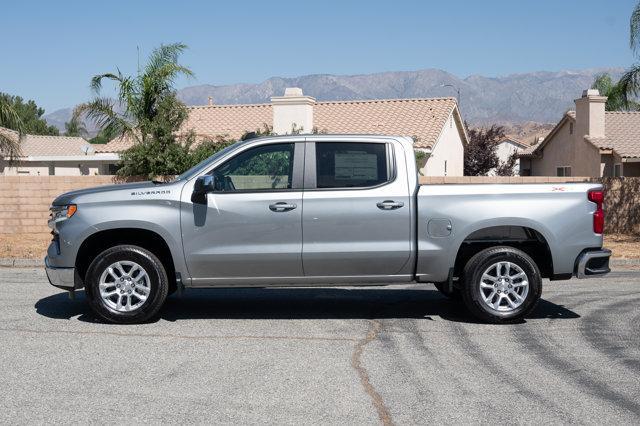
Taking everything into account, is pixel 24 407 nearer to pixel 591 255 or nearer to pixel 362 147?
pixel 362 147

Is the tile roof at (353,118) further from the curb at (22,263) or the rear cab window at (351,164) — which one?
the rear cab window at (351,164)

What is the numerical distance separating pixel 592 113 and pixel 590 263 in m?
30.3

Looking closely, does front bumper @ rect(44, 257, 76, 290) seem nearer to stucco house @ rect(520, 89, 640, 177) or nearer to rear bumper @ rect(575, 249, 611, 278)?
rear bumper @ rect(575, 249, 611, 278)

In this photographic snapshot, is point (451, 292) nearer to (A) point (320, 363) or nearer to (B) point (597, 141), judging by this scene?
(A) point (320, 363)

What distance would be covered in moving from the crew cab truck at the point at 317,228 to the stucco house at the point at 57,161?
28848 millimetres

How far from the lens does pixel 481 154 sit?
165ft

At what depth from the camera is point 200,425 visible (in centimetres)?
565

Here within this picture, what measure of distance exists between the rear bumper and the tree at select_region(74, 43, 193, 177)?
14.4 metres

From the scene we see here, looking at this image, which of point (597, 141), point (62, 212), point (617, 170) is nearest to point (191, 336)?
point (62, 212)

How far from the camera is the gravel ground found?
19.7ft

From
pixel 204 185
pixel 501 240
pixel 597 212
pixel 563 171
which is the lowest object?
pixel 501 240

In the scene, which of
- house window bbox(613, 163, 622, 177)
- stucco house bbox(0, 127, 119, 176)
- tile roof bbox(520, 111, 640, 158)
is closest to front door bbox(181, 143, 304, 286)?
tile roof bbox(520, 111, 640, 158)

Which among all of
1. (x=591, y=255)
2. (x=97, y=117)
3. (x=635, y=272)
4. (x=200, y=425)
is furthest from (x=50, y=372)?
(x=97, y=117)

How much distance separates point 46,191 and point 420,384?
15499 millimetres
